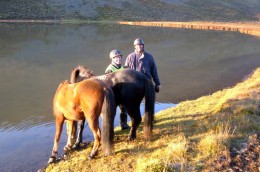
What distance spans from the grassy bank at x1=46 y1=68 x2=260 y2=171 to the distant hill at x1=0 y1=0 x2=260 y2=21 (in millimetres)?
48717

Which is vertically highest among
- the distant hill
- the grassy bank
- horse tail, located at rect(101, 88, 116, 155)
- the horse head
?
the distant hill

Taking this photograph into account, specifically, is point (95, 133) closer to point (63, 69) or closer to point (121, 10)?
point (63, 69)

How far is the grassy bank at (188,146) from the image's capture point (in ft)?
18.5

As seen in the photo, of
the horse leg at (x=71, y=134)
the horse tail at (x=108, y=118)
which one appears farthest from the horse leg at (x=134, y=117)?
the horse leg at (x=71, y=134)

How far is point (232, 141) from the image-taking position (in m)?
6.43

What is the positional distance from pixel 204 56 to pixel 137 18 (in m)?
34.0

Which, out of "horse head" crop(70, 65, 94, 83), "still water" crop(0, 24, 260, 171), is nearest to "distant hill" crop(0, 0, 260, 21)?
"still water" crop(0, 24, 260, 171)

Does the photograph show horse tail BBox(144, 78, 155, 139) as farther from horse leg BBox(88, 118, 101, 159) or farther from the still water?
the still water

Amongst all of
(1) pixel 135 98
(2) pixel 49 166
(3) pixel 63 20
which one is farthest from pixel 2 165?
(3) pixel 63 20

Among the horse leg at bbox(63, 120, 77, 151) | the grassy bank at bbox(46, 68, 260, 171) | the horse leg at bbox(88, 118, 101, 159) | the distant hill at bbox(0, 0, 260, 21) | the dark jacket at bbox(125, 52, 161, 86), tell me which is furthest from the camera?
the distant hill at bbox(0, 0, 260, 21)

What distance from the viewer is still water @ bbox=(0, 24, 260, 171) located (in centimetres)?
923

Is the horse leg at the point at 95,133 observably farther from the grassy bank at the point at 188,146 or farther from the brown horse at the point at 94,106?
the grassy bank at the point at 188,146

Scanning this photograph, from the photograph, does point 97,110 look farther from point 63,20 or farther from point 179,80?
point 63,20

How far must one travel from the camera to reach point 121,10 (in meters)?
62.0
